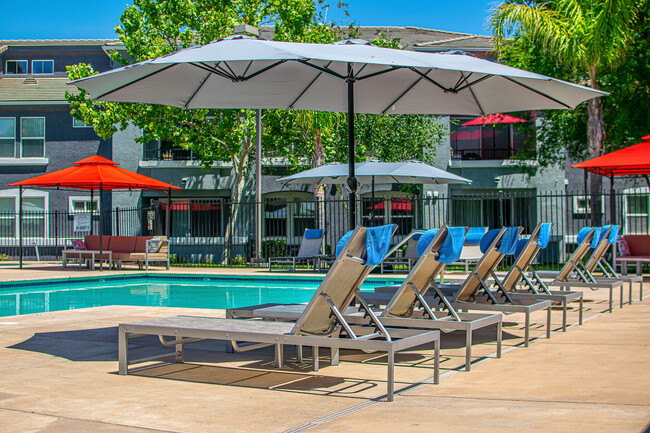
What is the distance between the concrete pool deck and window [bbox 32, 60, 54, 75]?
1054 inches

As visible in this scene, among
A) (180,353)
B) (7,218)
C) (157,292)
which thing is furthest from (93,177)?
(180,353)

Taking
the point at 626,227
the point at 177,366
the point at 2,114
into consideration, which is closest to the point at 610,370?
the point at 177,366

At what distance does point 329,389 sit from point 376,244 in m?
0.98

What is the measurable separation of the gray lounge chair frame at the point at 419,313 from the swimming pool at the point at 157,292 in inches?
221

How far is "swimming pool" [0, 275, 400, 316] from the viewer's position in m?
11.7

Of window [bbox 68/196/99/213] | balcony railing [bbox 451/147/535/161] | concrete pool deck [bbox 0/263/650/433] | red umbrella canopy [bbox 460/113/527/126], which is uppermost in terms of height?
red umbrella canopy [bbox 460/113/527/126]

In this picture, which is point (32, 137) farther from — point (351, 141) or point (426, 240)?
point (426, 240)

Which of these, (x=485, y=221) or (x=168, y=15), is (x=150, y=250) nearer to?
(x=168, y=15)

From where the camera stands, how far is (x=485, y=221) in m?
26.5

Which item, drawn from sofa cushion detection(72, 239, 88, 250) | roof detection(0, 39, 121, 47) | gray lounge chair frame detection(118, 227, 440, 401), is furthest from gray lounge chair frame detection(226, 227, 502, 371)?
roof detection(0, 39, 121, 47)

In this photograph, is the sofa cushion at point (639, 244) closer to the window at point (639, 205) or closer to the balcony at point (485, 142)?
the window at point (639, 205)

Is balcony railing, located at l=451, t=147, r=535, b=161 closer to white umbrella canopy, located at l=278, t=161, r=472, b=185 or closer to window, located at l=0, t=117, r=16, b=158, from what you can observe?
white umbrella canopy, located at l=278, t=161, r=472, b=185

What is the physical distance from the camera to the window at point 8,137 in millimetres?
27547

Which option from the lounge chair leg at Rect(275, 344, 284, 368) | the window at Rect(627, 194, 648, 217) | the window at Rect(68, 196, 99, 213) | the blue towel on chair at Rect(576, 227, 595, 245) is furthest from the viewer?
the window at Rect(68, 196, 99, 213)
